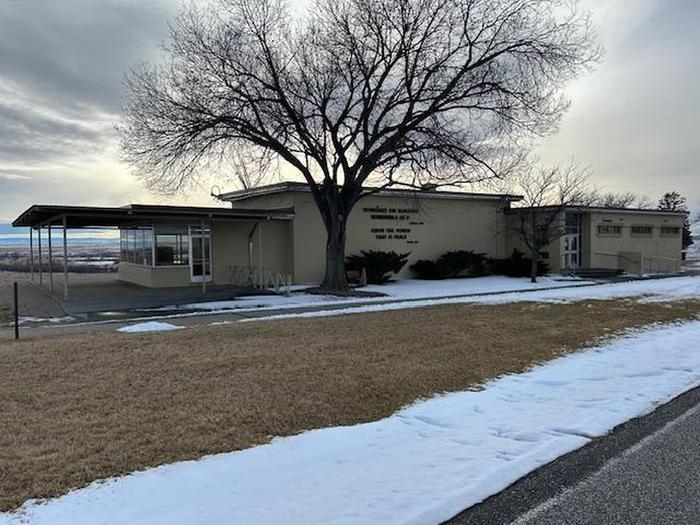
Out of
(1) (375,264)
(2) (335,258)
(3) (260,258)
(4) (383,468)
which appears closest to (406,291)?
(1) (375,264)

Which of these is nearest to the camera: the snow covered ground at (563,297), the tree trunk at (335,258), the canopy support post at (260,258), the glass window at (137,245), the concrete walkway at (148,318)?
the concrete walkway at (148,318)

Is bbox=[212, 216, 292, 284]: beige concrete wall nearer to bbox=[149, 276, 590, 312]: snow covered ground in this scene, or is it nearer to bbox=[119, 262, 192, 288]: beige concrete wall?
bbox=[119, 262, 192, 288]: beige concrete wall

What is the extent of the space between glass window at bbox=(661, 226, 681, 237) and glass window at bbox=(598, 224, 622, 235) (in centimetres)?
429

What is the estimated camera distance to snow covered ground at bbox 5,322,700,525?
370 cm

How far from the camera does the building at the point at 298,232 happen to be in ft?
72.6

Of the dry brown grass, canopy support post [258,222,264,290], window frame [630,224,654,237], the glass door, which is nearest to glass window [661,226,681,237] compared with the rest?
window frame [630,224,654,237]

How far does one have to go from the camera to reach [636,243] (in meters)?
33.2

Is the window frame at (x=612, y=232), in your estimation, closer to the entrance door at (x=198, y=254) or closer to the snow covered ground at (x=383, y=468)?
the entrance door at (x=198, y=254)

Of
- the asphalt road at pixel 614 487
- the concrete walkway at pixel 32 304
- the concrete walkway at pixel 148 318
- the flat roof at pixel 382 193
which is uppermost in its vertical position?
the flat roof at pixel 382 193

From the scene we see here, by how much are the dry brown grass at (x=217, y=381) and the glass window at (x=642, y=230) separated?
75.2 feet

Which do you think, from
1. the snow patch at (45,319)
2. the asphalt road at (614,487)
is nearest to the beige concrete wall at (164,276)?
the snow patch at (45,319)

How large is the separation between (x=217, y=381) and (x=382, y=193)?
19719 millimetres

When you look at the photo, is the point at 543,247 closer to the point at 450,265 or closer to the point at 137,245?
the point at 450,265

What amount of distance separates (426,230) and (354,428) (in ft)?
75.5
